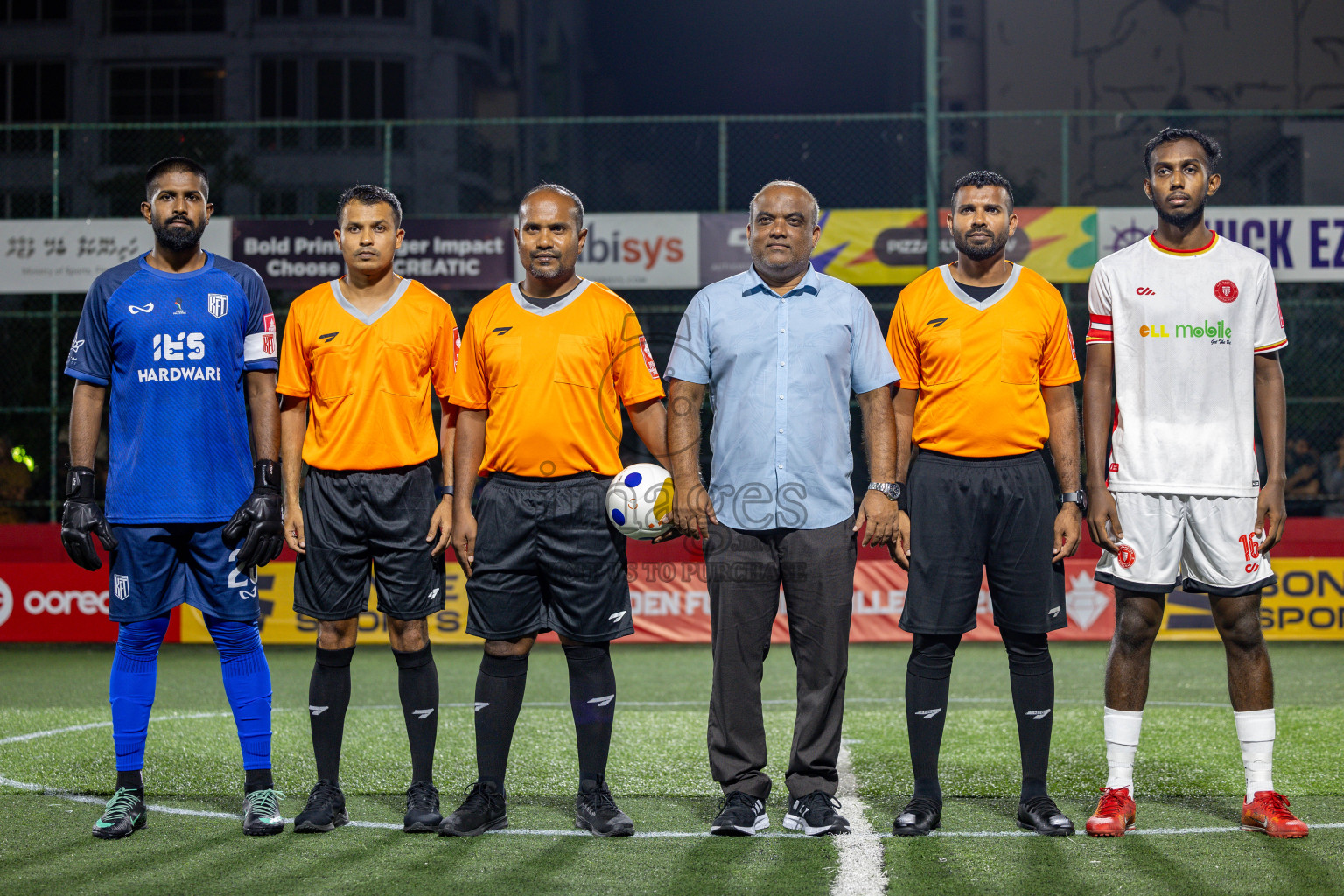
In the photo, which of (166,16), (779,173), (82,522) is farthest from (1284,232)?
(166,16)

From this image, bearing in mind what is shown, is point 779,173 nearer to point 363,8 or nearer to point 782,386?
point 782,386

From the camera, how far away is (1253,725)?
14.6ft

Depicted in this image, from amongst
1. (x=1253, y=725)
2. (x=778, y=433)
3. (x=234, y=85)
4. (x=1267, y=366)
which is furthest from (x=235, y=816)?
(x=234, y=85)

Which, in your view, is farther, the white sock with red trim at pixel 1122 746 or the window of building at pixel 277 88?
the window of building at pixel 277 88

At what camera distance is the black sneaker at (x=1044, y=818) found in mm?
A: 4336

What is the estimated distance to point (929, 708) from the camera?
446 centimetres

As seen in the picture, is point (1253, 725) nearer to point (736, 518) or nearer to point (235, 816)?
point (736, 518)

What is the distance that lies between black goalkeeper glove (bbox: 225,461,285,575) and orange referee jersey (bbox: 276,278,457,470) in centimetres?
21

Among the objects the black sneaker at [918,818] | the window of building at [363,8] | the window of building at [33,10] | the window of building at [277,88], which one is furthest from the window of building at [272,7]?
the black sneaker at [918,818]

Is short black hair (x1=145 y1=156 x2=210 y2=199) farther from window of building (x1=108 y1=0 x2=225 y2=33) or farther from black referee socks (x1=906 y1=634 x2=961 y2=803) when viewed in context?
window of building (x1=108 y1=0 x2=225 y2=33)

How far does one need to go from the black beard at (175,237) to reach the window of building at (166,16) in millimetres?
32699

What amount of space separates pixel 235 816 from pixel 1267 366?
167 inches

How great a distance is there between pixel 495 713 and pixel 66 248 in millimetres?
12498

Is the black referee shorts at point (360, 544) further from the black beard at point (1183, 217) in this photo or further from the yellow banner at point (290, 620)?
the yellow banner at point (290, 620)
